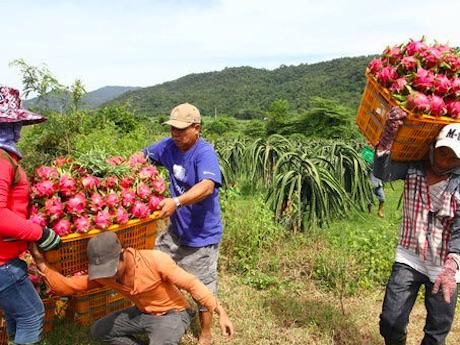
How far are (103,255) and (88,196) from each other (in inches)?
16.8

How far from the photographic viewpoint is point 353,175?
7883 mm

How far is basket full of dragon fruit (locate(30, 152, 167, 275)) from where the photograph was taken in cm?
270

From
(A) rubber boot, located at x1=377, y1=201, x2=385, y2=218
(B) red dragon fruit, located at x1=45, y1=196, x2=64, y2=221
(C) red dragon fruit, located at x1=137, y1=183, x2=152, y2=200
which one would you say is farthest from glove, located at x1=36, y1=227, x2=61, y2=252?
(A) rubber boot, located at x1=377, y1=201, x2=385, y2=218

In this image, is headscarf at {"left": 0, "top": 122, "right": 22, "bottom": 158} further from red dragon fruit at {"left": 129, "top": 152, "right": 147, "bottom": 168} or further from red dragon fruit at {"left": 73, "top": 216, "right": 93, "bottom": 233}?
red dragon fruit at {"left": 129, "top": 152, "right": 147, "bottom": 168}

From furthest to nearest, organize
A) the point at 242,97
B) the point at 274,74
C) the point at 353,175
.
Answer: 1. the point at 274,74
2. the point at 242,97
3. the point at 353,175

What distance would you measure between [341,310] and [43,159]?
355cm

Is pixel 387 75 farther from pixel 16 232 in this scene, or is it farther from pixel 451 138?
pixel 16 232

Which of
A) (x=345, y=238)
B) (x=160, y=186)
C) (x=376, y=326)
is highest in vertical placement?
(x=160, y=186)

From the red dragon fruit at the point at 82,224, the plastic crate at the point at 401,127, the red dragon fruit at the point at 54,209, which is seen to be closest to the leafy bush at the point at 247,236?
the plastic crate at the point at 401,127

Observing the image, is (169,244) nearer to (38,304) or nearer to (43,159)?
(38,304)

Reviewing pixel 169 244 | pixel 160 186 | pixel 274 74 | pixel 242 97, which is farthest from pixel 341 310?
pixel 274 74

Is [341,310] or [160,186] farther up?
[160,186]

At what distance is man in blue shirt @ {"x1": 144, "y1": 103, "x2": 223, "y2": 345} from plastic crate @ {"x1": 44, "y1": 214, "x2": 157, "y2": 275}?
0.34 metres

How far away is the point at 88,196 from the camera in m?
2.86
